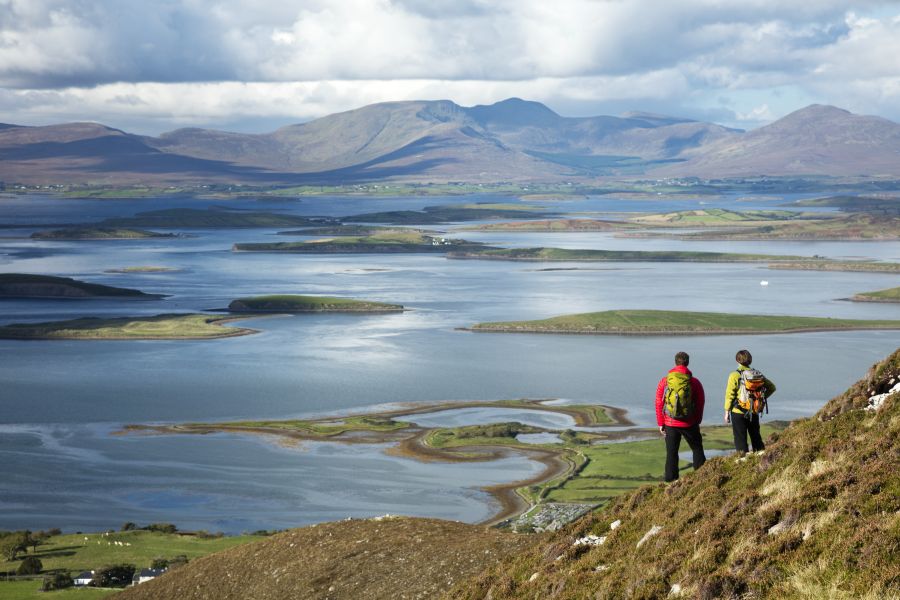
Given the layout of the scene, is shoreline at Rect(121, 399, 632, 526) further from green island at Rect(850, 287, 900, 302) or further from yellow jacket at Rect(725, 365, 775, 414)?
green island at Rect(850, 287, 900, 302)

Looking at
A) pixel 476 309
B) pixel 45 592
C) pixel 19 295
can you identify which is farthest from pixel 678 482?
pixel 19 295

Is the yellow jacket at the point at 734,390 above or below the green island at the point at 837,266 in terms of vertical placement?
above

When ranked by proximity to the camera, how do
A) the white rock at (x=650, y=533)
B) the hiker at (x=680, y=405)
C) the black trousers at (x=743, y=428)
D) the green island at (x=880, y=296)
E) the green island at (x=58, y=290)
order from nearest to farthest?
1. the white rock at (x=650, y=533)
2. the hiker at (x=680, y=405)
3. the black trousers at (x=743, y=428)
4. the green island at (x=880, y=296)
5. the green island at (x=58, y=290)

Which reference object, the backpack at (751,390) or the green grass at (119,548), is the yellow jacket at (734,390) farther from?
the green grass at (119,548)

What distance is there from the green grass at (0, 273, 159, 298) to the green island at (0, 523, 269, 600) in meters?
100

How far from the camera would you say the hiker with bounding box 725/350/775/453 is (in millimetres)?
18250

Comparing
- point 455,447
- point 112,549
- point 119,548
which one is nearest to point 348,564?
point 112,549

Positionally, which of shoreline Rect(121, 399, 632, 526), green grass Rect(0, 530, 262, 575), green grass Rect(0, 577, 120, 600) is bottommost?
shoreline Rect(121, 399, 632, 526)

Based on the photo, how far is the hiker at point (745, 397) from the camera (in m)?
18.2

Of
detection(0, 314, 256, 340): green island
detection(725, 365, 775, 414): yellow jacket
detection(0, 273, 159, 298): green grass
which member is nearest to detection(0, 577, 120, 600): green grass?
detection(725, 365, 775, 414): yellow jacket

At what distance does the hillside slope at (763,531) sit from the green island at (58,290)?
129m

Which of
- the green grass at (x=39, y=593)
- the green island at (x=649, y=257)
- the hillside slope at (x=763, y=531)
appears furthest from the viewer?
the green island at (x=649, y=257)

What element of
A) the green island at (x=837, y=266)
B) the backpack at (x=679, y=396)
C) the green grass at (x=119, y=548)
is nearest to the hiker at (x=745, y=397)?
the backpack at (x=679, y=396)

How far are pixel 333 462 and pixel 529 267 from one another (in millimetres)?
124607
